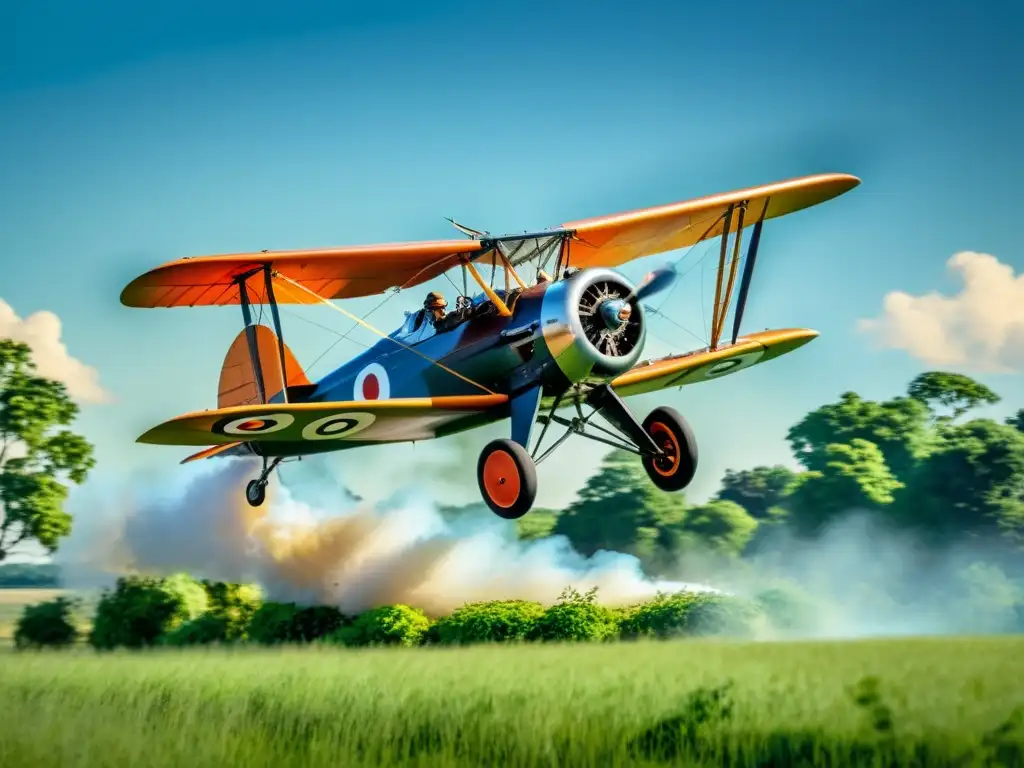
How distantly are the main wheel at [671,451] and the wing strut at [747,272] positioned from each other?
188cm

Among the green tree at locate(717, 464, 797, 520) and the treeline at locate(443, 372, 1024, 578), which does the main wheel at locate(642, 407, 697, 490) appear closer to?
the treeline at locate(443, 372, 1024, 578)

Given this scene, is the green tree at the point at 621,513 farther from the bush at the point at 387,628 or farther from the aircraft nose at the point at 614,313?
the aircraft nose at the point at 614,313

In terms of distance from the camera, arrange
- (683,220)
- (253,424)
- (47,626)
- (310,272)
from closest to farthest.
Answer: (253,424), (310,272), (683,220), (47,626)

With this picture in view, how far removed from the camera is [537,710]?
11.0 m

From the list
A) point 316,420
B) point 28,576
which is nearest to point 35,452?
point 28,576

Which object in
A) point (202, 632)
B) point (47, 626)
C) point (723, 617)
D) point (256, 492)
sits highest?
point (256, 492)

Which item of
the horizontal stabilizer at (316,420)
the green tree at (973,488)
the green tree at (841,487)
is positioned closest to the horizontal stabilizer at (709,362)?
the horizontal stabilizer at (316,420)

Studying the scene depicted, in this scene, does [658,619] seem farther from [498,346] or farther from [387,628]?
[498,346]

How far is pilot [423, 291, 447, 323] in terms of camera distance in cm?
1341

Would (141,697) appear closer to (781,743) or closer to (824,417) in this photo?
(781,743)

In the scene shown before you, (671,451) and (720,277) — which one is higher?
(720,277)

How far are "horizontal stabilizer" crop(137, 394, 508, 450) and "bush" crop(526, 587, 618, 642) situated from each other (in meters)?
7.48

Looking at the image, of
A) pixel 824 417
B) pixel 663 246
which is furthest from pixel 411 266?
pixel 824 417

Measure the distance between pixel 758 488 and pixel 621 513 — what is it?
Result: 14.3 ft
